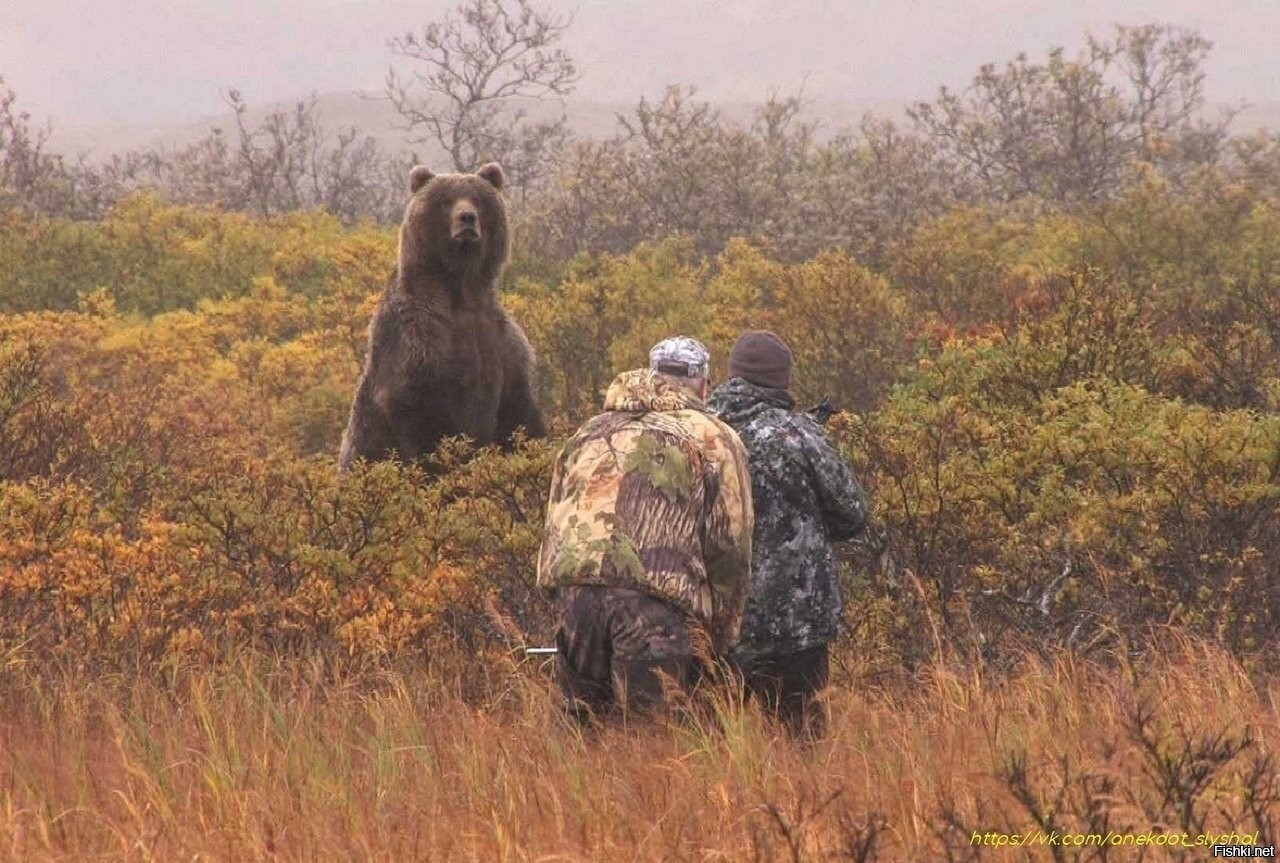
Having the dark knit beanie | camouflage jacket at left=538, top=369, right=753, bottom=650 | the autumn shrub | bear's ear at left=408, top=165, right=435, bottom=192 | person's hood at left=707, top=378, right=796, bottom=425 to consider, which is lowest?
the autumn shrub

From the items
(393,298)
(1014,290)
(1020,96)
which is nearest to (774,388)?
(393,298)

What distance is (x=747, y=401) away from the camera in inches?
219

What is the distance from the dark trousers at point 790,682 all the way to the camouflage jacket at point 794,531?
0.04m

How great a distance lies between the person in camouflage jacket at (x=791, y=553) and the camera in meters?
5.41

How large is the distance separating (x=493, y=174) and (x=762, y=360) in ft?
17.8

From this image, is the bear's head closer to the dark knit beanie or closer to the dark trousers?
the dark knit beanie

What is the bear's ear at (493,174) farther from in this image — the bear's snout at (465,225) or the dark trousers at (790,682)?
the dark trousers at (790,682)

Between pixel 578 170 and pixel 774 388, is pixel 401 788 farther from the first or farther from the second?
pixel 578 170

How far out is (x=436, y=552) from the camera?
7625 mm

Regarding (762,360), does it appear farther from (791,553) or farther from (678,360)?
(791,553)

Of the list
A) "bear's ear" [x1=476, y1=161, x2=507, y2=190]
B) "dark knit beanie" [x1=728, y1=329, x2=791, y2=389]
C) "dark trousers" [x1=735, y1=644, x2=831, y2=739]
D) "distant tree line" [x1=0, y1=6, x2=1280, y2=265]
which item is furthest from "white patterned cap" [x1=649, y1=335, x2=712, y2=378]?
"distant tree line" [x1=0, y1=6, x2=1280, y2=265]

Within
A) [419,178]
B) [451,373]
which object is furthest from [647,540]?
[419,178]

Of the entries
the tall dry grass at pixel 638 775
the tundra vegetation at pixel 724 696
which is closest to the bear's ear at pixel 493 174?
the tundra vegetation at pixel 724 696

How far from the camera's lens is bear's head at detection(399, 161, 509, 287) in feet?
32.9
